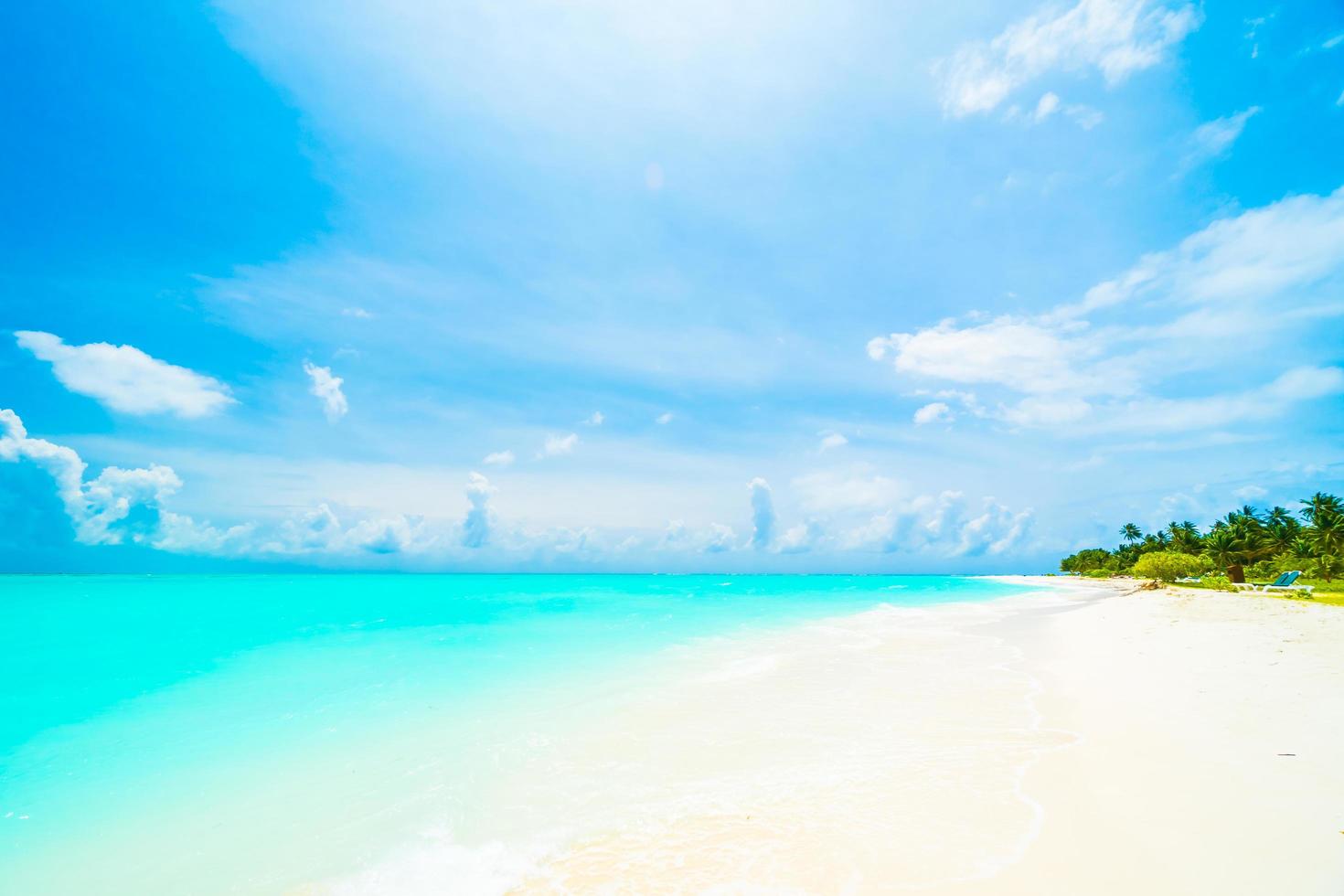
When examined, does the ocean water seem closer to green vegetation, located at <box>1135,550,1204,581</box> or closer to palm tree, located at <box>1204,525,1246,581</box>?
green vegetation, located at <box>1135,550,1204,581</box>

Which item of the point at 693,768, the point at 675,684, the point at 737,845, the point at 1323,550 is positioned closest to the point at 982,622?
the point at 675,684

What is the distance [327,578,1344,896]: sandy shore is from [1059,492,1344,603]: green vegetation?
38094mm

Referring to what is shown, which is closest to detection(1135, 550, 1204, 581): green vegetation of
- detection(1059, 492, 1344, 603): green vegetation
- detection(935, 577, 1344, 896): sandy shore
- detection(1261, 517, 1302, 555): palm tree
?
detection(1059, 492, 1344, 603): green vegetation

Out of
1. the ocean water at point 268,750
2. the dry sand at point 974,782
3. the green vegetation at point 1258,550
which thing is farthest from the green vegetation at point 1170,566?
the ocean water at point 268,750

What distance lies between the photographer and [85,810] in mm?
9148

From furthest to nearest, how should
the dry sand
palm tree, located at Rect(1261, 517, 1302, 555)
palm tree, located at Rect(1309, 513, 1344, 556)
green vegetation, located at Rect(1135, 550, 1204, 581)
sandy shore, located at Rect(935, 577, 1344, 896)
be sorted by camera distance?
palm tree, located at Rect(1261, 517, 1302, 555) → green vegetation, located at Rect(1135, 550, 1204, 581) → palm tree, located at Rect(1309, 513, 1344, 556) → the dry sand → sandy shore, located at Rect(935, 577, 1344, 896)

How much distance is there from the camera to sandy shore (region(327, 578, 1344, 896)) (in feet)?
19.2

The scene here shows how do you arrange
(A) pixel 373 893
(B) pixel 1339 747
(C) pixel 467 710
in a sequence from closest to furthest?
(A) pixel 373 893 < (B) pixel 1339 747 < (C) pixel 467 710

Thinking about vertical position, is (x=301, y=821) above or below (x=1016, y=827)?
below

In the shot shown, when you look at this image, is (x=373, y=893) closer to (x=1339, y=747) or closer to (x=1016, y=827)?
(x=1016, y=827)

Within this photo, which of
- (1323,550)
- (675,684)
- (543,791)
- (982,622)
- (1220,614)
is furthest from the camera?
(1323,550)

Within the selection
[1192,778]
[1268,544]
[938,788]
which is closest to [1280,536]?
[1268,544]

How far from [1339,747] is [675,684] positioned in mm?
13544

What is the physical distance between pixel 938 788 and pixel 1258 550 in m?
97.4
